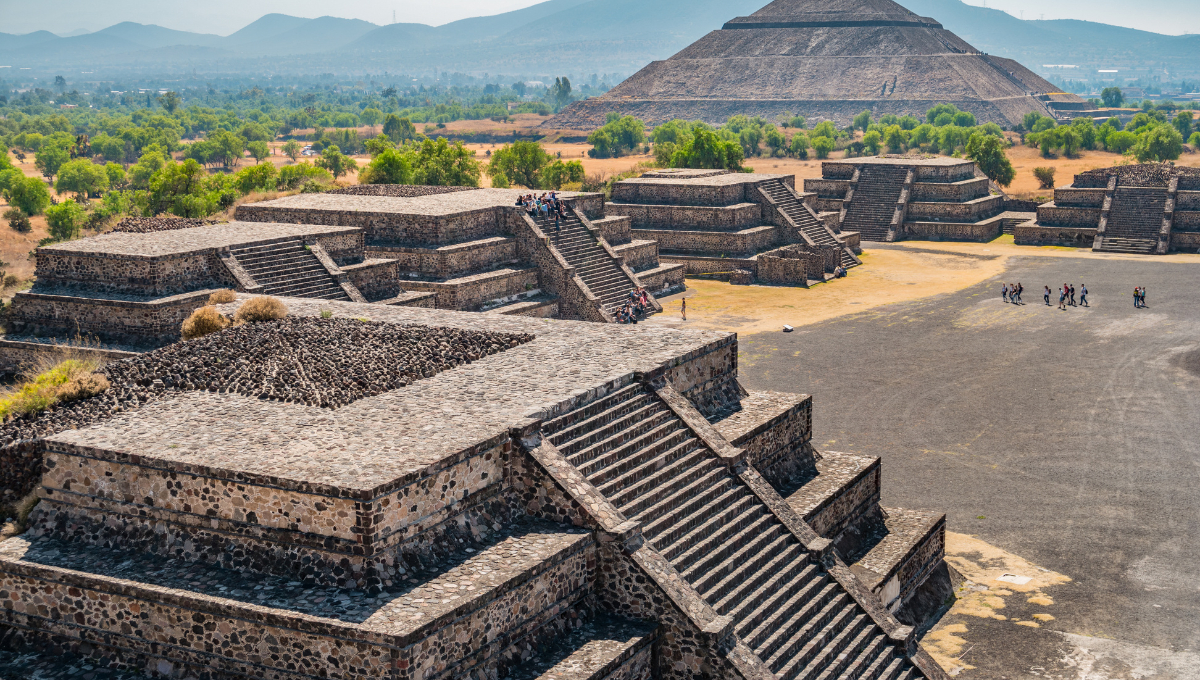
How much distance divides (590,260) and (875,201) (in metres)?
30.8

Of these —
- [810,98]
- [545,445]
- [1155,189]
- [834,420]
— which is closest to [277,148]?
[810,98]

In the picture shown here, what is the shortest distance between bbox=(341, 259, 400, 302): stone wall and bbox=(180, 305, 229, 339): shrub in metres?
9.34

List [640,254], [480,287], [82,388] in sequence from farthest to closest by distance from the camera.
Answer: [640,254] → [480,287] → [82,388]

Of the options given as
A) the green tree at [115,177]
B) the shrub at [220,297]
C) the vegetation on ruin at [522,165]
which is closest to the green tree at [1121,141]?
the vegetation on ruin at [522,165]

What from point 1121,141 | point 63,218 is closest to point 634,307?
point 63,218

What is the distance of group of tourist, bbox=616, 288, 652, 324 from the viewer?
39750 mm

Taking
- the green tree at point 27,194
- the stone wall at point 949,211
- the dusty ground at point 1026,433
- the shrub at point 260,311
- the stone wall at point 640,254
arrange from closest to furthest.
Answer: the dusty ground at point 1026,433 → the shrub at point 260,311 → the stone wall at point 640,254 → the stone wall at point 949,211 → the green tree at point 27,194

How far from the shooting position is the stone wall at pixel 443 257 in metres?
36.1

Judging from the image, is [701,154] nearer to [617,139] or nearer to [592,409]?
[592,409]

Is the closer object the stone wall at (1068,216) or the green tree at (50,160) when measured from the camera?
the stone wall at (1068,216)

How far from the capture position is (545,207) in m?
42.1

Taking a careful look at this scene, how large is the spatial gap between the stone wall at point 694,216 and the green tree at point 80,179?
5555 centimetres

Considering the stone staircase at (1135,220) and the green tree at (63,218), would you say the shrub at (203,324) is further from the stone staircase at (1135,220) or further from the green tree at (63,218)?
the stone staircase at (1135,220)

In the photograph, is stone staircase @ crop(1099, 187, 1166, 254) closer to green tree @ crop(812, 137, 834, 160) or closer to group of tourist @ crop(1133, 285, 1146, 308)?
group of tourist @ crop(1133, 285, 1146, 308)
